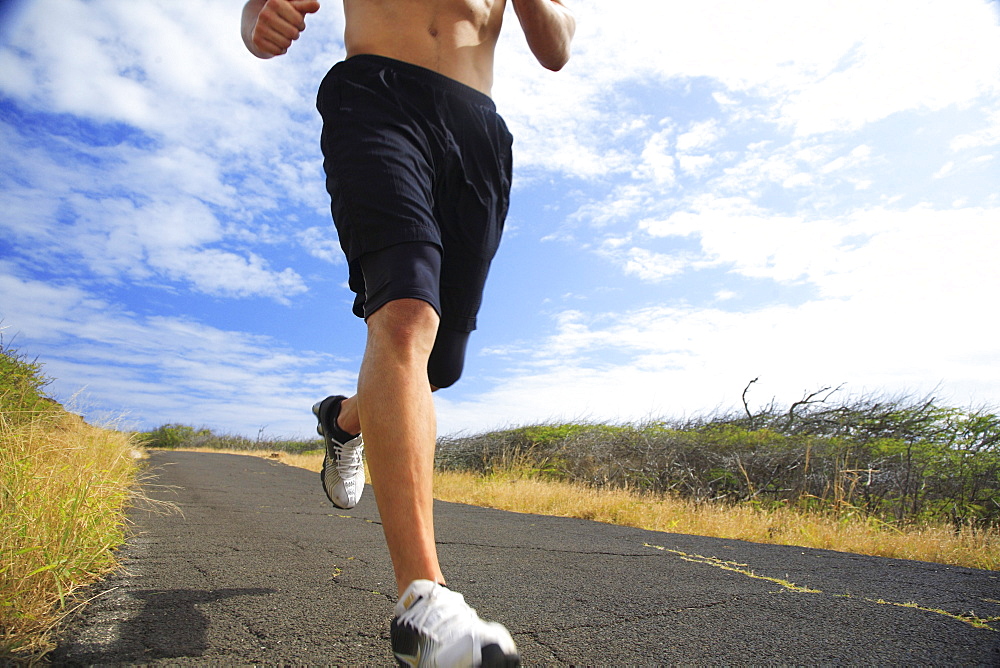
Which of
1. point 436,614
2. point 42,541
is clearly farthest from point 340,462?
point 436,614

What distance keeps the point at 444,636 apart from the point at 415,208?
1011mm

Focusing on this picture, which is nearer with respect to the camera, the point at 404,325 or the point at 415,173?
the point at 404,325

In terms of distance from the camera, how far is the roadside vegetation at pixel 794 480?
219 inches

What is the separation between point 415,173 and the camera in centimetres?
168

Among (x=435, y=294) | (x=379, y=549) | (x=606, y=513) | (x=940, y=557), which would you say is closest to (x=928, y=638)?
(x=435, y=294)

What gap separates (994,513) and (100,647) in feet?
31.9

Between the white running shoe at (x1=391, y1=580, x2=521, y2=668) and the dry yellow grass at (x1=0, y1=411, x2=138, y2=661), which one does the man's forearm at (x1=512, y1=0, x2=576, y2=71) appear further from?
the dry yellow grass at (x1=0, y1=411, x2=138, y2=661)

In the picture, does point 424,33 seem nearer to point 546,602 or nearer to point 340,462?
point 340,462

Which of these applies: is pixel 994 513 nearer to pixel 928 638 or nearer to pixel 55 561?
pixel 928 638

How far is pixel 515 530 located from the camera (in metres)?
4.08

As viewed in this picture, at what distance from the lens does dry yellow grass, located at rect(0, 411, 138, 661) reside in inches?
58.8

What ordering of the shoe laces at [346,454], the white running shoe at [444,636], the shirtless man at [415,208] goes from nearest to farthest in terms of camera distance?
the white running shoe at [444,636] < the shirtless man at [415,208] < the shoe laces at [346,454]

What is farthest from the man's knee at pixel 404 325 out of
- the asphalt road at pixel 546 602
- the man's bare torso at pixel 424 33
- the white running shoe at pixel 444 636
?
the man's bare torso at pixel 424 33

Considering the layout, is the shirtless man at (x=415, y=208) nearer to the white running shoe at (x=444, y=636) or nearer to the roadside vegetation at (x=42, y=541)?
the white running shoe at (x=444, y=636)
